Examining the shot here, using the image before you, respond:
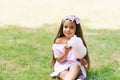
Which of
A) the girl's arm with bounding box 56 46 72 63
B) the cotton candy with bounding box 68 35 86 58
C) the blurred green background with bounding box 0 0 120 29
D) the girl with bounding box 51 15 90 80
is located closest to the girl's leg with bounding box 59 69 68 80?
the girl with bounding box 51 15 90 80

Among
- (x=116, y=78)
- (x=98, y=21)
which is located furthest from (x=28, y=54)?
(x=98, y=21)

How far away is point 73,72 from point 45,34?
7.65 feet

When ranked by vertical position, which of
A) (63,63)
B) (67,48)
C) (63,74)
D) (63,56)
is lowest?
(63,74)

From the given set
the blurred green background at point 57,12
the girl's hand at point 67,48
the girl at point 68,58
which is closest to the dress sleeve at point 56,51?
the girl at point 68,58

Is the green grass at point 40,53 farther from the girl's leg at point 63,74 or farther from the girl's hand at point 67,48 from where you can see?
the girl's hand at point 67,48

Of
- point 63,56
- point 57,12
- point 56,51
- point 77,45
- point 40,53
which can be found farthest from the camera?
point 57,12

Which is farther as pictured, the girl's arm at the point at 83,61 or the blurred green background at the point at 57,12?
the blurred green background at the point at 57,12

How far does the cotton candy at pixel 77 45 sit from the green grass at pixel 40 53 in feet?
1.30

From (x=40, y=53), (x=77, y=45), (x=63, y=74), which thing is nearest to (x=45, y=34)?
(x=40, y=53)

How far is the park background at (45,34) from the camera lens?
5.23m

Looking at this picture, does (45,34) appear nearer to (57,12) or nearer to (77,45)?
(57,12)

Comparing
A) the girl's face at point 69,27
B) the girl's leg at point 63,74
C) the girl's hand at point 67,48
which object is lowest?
the girl's leg at point 63,74

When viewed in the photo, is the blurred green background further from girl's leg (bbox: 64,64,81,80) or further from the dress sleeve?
girl's leg (bbox: 64,64,81,80)

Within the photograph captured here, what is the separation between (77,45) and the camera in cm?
464
